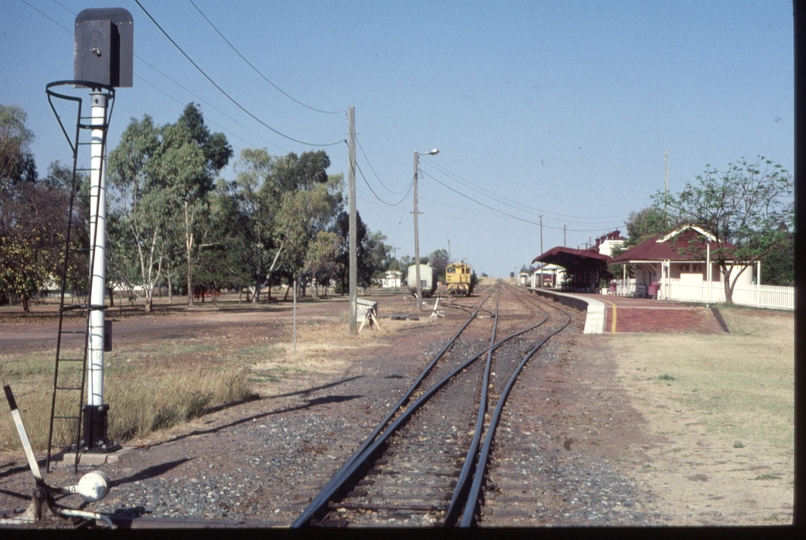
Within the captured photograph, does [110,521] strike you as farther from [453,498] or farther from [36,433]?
[36,433]

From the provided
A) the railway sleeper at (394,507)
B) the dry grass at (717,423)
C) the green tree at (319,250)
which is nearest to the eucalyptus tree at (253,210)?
the green tree at (319,250)

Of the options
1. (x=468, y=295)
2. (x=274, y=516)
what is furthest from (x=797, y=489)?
(x=468, y=295)

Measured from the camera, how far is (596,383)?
15.0 m

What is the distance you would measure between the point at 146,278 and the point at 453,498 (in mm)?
44991

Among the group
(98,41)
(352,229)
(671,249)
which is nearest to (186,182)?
(352,229)

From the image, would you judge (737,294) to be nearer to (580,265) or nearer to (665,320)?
(665,320)

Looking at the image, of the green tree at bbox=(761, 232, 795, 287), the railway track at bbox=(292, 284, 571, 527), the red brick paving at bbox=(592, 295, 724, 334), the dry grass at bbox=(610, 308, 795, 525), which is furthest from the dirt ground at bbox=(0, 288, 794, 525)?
the green tree at bbox=(761, 232, 795, 287)

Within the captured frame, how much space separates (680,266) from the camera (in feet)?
170

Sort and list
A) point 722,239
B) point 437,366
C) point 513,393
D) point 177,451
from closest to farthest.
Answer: point 177,451 < point 513,393 < point 437,366 < point 722,239

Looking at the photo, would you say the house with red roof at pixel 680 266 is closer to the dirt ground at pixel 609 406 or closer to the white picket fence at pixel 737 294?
the white picket fence at pixel 737 294

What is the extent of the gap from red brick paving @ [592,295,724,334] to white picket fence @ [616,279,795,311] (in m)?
3.34

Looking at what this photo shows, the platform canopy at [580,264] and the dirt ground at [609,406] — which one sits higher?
the platform canopy at [580,264]

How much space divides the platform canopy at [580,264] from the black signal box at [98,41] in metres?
58.2

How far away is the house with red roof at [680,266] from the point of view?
4315 centimetres
